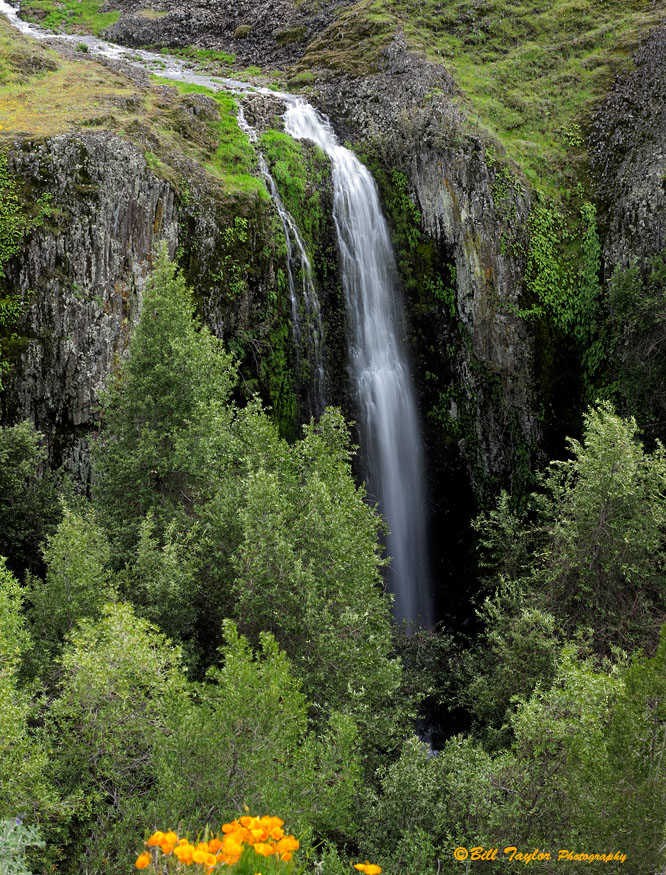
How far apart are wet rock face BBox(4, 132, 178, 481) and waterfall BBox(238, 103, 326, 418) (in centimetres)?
473

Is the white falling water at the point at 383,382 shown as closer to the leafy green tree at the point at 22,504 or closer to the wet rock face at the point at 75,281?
the wet rock face at the point at 75,281

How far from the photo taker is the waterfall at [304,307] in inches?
746

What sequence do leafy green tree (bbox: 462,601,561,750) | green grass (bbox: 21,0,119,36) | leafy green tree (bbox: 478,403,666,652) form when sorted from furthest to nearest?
green grass (bbox: 21,0,119,36)
leafy green tree (bbox: 478,403,666,652)
leafy green tree (bbox: 462,601,561,750)

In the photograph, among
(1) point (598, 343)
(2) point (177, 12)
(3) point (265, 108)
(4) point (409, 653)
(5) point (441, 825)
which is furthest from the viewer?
(2) point (177, 12)

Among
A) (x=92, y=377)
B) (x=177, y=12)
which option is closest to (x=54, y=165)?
(x=92, y=377)

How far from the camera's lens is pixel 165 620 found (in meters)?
10.4

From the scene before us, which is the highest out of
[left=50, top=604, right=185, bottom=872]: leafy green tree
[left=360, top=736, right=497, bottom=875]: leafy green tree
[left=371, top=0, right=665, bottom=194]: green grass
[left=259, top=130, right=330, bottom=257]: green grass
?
[left=371, top=0, right=665, bottom=194]: green grass

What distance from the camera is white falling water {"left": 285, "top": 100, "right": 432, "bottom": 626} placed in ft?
67.1

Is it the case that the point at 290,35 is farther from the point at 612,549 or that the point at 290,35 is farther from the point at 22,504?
the point at 612,549

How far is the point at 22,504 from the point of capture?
531 inches

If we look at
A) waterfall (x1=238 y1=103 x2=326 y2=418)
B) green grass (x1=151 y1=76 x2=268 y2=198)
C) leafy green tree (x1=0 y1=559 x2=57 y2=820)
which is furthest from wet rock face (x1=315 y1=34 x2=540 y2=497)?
leafy green tree (x1=0 y1=559 x2=57 y2=820)

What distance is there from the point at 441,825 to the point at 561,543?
26.5 ft

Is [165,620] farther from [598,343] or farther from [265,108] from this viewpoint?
[265,108]

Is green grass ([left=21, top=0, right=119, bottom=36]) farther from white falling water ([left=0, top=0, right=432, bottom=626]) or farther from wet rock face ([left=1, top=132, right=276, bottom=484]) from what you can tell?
wet rock face ([left=1, top=132, right=276, bottom=484])
